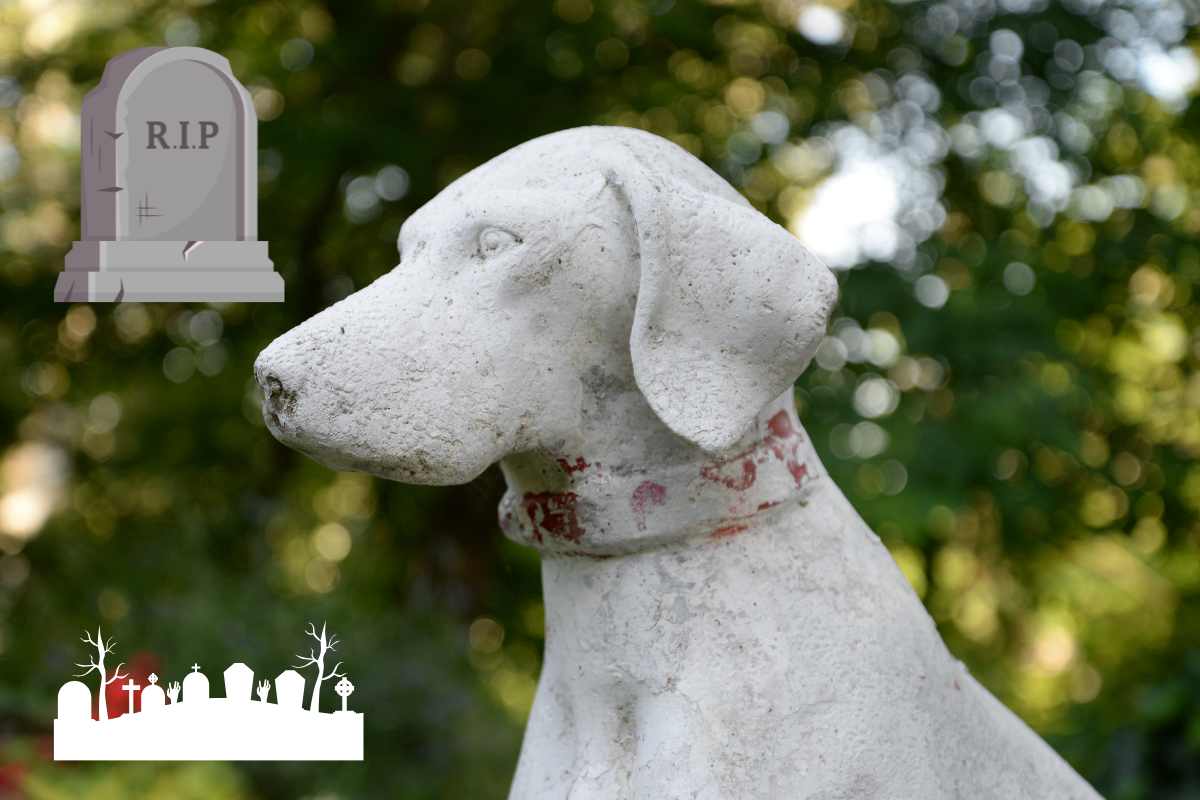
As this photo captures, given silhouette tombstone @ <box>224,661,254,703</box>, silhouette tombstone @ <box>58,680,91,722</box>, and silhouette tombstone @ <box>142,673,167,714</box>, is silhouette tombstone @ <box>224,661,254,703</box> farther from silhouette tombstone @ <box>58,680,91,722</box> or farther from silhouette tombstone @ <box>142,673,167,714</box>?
silhouette tombstone @ <box>58,680,91,722</box>

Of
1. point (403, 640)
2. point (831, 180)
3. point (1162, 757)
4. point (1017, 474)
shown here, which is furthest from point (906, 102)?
point (403, 640)

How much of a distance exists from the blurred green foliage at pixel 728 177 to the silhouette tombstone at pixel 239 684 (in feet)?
6.38

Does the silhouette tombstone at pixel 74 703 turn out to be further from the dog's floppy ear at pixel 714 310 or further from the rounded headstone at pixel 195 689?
the dog's floppy ear at pixel 714 310

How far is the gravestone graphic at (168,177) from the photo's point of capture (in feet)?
7.02

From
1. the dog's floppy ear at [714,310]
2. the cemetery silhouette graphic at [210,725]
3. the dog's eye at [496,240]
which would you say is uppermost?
the dog's eye at [496,240]

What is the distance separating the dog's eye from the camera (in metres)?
1.69

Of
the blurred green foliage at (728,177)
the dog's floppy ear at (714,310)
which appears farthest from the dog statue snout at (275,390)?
the blurred green foliage at (728,177)

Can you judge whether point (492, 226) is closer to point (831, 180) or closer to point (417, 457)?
point (417, 457)

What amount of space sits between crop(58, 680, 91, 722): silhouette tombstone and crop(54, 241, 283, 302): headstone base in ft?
1.88

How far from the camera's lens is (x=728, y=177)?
177 inches

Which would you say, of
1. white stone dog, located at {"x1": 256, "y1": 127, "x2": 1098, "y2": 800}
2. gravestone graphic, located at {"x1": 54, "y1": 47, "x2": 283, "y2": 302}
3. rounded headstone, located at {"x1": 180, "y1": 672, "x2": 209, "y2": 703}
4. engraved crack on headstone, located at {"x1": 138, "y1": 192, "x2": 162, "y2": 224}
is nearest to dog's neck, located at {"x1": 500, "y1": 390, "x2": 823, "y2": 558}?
white stone dog, located at {"x1": 256, "y1": 127, "x2": 1098, "y2": 800}

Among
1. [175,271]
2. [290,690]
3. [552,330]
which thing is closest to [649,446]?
[552,330]

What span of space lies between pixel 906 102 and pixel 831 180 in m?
0.33

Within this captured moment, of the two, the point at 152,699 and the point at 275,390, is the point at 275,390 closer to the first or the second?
the point at 275,390
